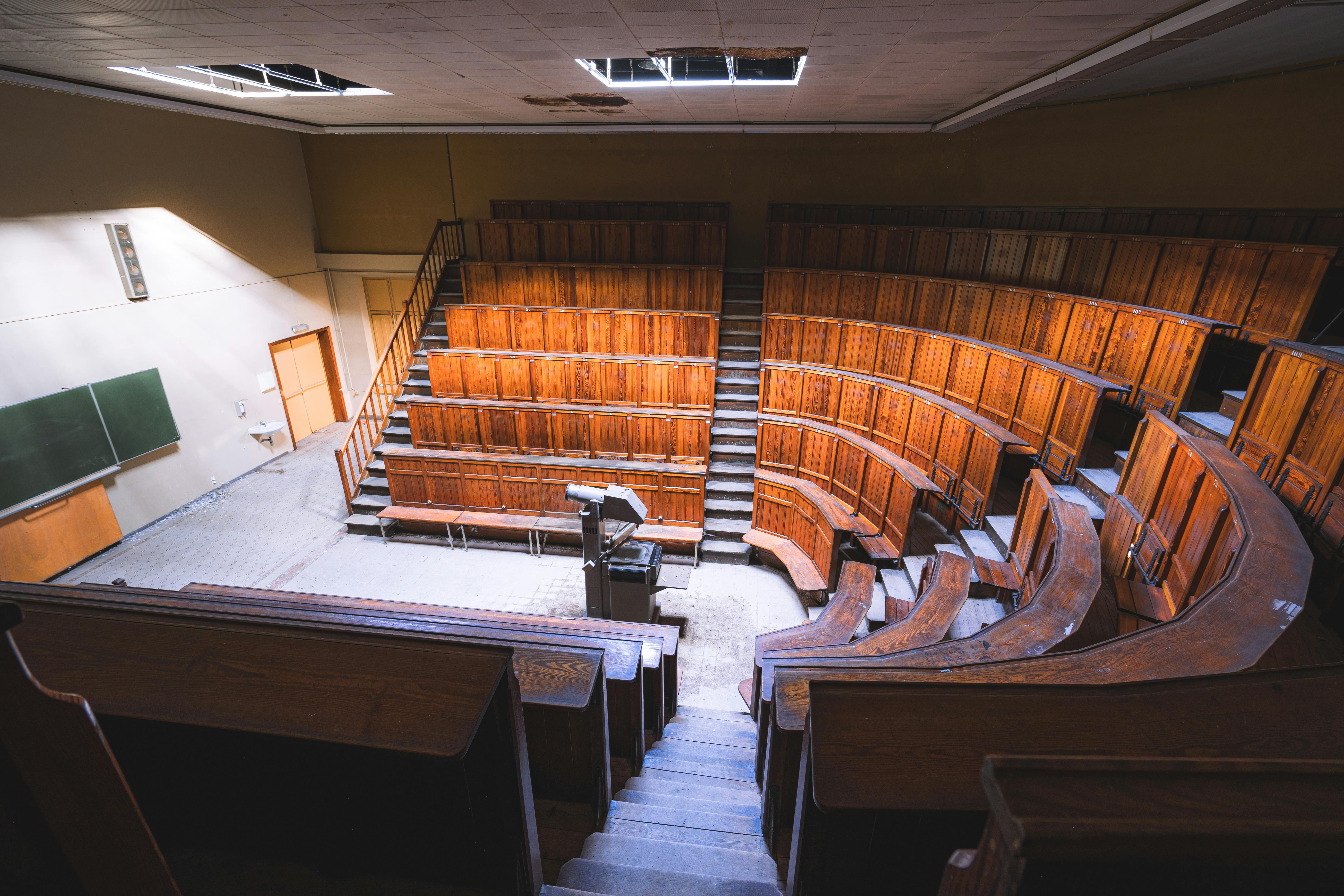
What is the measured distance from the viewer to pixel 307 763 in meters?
1.55

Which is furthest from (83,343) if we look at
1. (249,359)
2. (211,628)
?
(211,628)

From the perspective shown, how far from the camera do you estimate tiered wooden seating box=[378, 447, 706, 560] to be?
711 cm

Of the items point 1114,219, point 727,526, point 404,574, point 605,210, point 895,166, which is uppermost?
point 895,166

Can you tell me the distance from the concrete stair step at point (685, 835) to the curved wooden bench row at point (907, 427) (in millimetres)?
3936

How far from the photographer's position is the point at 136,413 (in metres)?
7.32

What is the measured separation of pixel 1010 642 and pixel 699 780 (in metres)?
1.90

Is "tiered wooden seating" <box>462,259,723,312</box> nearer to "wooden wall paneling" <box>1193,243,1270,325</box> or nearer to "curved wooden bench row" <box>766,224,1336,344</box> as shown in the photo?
"curved wooden bench row" <box>766,224,1336,344</box>

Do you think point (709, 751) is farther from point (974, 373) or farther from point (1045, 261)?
point (1045, 261)

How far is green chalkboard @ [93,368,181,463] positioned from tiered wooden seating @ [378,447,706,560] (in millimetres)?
2892

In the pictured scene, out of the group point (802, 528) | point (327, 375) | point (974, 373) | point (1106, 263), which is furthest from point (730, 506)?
point (327, 375)

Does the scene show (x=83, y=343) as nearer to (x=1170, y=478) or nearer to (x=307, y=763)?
(x=307, y=763)

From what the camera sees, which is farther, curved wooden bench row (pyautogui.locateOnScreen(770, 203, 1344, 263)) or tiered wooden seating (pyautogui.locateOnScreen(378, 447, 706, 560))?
tiered wooden seating (pyautogui.locateOnScreen(378, 447, 706, 560))

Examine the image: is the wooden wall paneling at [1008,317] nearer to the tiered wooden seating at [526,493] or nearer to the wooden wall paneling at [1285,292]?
the wooden wall paneling at [1285,292]

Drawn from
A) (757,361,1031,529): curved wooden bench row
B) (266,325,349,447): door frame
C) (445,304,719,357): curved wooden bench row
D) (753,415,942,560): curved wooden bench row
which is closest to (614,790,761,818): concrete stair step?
(753,415,942,560): curved wooden bench row
